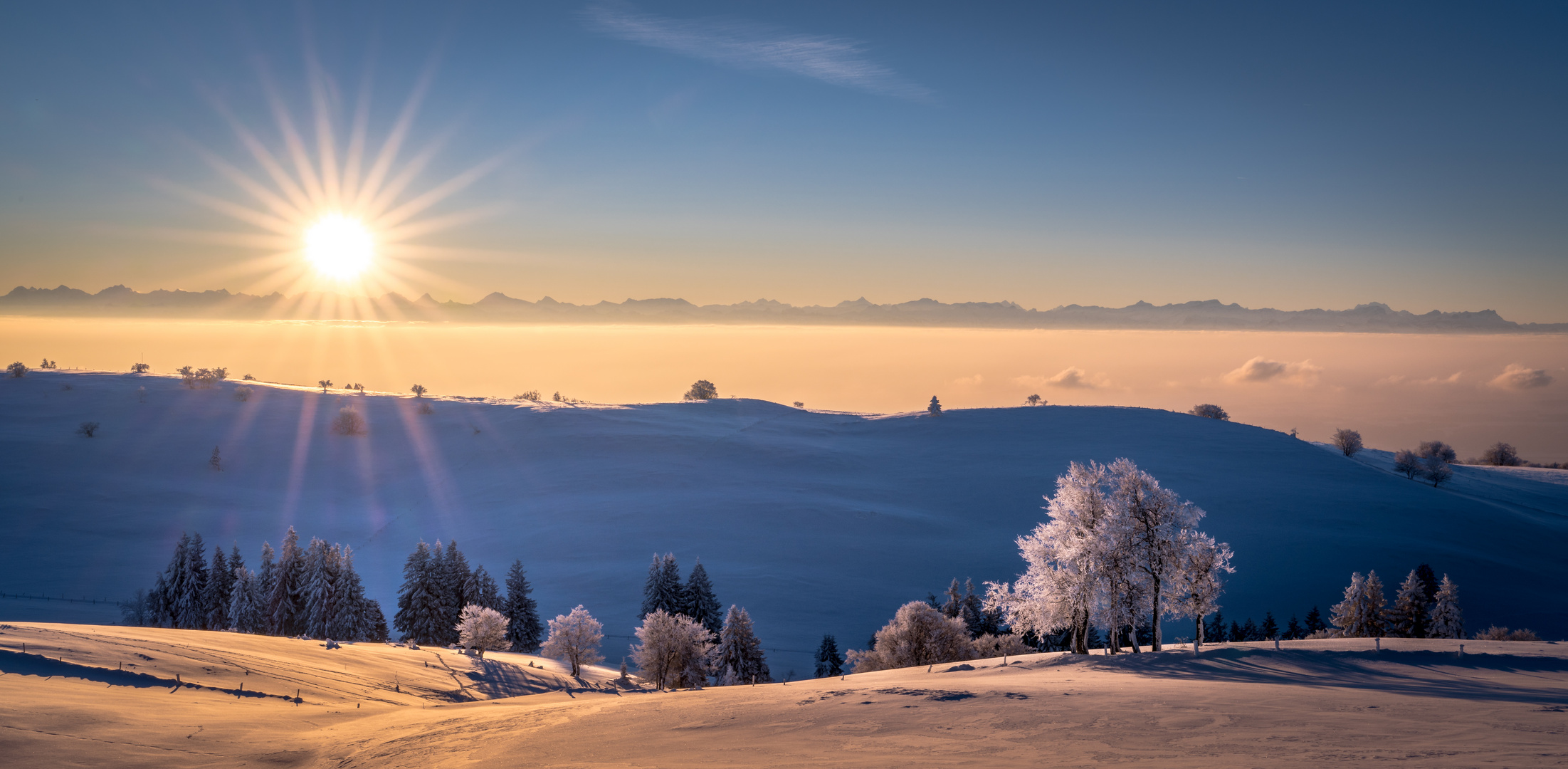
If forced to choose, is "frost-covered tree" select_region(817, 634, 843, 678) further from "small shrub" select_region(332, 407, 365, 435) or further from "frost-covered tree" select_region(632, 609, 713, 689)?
"small shrub" select_region(332, 407, 365, 435)

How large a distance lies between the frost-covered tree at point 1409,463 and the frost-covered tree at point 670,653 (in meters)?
115

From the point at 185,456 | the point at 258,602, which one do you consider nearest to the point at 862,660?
the point at 258,602

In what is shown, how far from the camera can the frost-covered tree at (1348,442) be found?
433 feet

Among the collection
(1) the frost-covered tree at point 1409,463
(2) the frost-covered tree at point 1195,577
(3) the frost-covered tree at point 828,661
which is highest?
(1) the frost-covered tree at point 1409,463

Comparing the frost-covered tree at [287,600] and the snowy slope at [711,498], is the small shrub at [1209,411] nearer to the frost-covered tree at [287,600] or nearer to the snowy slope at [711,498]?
the snowy slope at [711,498]

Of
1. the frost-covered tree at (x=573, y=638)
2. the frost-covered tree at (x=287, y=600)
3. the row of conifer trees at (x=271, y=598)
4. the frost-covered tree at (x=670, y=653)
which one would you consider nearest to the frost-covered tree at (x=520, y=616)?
the row of conifer trees at (x=271, y=598)

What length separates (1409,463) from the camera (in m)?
116

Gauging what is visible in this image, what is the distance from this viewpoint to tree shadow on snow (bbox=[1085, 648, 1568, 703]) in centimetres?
2312

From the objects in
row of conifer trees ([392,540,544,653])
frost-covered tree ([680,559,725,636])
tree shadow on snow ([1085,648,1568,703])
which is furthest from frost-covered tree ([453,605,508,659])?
tree shadow on snow ([1085,648,1568,703])

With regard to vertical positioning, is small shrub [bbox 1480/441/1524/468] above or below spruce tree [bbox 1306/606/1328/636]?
above

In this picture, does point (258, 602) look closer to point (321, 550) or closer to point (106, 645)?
point (321, 550)

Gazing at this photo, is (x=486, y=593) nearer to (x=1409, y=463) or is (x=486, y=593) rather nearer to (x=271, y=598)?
(x=271, y=598)

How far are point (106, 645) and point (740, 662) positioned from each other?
34546mm

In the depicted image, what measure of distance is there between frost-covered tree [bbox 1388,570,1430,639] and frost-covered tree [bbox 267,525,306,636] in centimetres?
7985
